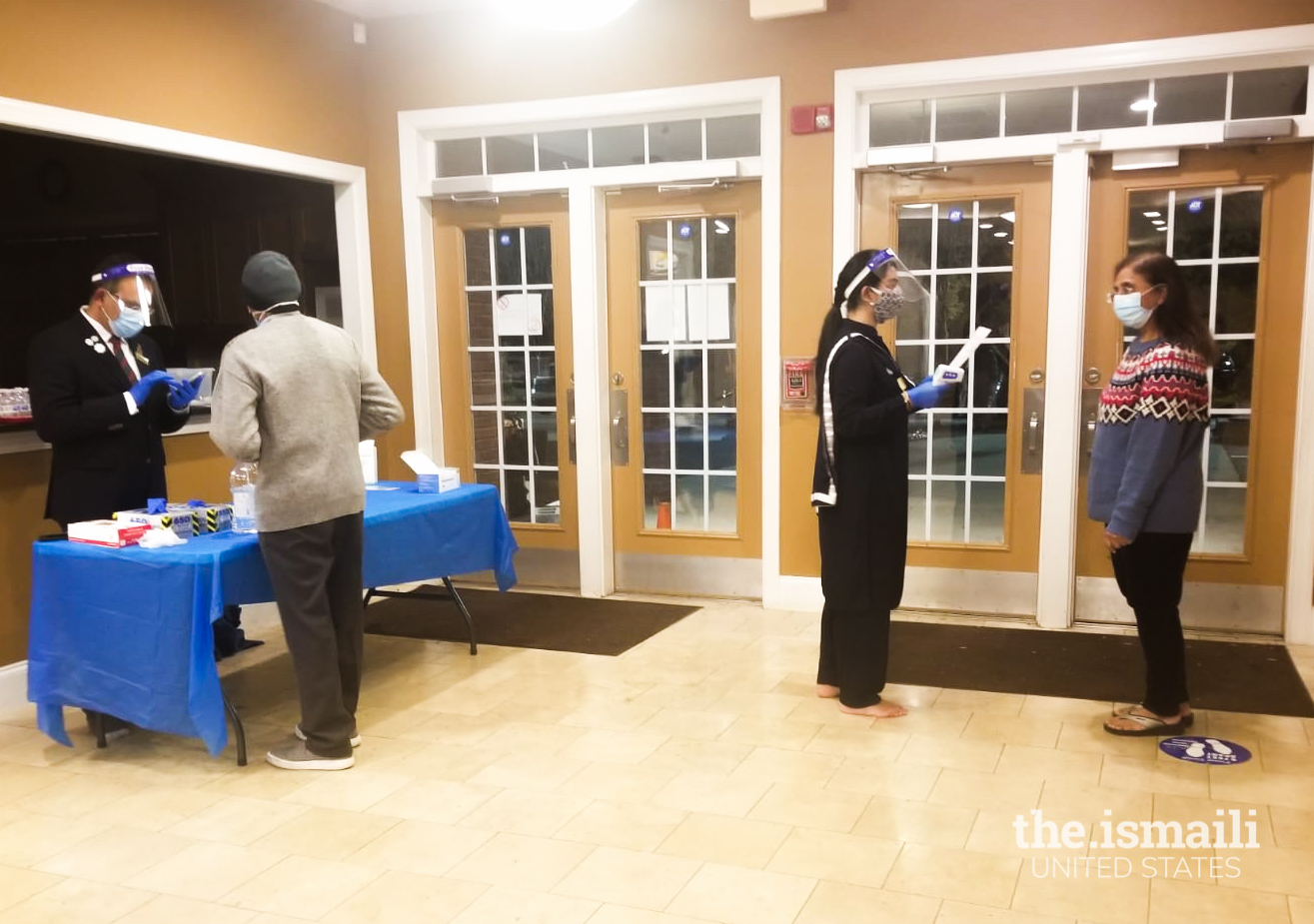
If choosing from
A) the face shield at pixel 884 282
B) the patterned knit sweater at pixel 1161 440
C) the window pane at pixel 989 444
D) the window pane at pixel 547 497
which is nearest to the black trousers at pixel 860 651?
the patterned knit sweater at pixel 1161 440

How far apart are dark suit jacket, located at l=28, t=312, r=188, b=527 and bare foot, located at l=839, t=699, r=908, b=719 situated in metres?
2.61

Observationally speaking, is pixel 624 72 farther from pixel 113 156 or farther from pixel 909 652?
pixel 909 652

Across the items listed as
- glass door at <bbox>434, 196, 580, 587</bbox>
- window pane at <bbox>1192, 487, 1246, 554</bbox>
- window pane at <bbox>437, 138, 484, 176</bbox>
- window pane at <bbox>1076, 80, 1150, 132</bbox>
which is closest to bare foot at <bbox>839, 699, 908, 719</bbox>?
window pane at <bbox>1192, 487, 1246, 554</bbox>

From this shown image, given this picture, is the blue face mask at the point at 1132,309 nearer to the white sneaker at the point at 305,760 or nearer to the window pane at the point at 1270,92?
the window pane at the point at 1270,92

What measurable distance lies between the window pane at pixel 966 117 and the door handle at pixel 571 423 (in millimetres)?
2081

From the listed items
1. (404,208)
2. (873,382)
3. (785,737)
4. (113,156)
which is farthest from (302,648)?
(113,156)

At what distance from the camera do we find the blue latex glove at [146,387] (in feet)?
11.5

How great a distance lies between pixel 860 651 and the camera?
11.2 feet

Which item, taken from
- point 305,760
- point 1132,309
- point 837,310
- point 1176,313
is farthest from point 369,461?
point 1176,313

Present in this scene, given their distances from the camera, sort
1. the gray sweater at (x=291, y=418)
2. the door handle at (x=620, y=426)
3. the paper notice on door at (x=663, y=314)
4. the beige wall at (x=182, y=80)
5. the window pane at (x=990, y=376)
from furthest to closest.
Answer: the door handle at (x=620, y=426) < the paper notice on door at (x=663, y=314) < the window pane at (x=990, y=376) < the beige wall at (x=182, y=80) < the gray sweater at (x=291, y=418)

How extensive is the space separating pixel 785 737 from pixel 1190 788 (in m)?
1.15

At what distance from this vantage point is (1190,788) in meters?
2.85

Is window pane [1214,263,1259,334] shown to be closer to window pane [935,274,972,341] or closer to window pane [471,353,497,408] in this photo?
window pane [935,274,972,341]

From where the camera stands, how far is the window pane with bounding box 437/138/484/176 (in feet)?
17.1
